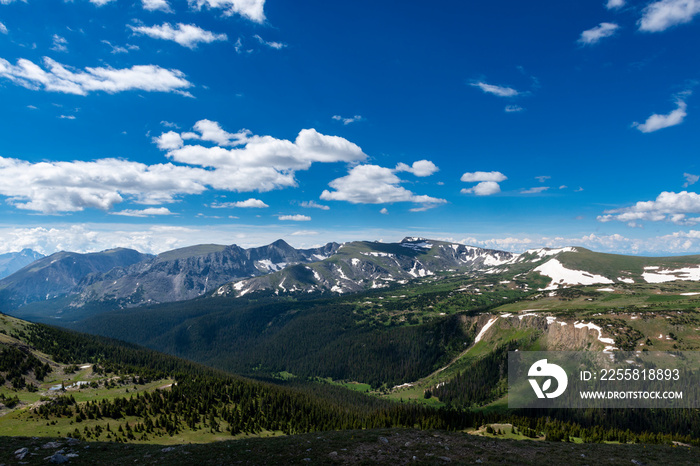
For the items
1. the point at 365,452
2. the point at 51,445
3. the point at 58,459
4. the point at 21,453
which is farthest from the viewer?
the point at 365,452

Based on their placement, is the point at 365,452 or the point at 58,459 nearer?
the point at 58,459

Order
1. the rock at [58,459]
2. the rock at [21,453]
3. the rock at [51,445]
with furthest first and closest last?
the rock at [51,445], the rock at [21,453], the rock at [58,459]

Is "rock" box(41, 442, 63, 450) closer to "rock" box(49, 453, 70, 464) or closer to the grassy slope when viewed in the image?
the grassy slope


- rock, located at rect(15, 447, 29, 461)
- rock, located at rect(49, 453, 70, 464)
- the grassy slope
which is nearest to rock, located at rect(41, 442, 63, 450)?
the grassy slope

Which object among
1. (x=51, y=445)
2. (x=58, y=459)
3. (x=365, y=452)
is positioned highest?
(x=58, y=459)

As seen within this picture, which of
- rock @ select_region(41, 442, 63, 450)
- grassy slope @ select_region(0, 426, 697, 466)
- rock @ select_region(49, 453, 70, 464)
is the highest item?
rock @ select_region(49, 453, 70, 464)

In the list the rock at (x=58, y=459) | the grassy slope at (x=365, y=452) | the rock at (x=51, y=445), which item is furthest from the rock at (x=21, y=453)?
the rock at (x=58, y=459)

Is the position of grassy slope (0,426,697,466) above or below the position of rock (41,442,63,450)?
below

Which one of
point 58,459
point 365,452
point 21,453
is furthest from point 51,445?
point 365,452

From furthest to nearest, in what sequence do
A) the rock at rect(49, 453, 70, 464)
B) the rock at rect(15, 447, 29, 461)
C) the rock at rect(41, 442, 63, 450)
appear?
the rock at rect(41, 442, 63, 450) < the rock at rect(15, 447, 29, 461) < the rock at rect(49, 453, 70, 464)

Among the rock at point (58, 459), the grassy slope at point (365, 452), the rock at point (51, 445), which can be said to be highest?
the rock at point (58, 459)

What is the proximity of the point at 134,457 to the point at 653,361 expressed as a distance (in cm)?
20802

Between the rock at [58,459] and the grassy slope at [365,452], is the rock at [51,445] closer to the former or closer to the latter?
the grassy slope at [365,452]

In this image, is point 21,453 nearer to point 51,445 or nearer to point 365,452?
point 51,445
